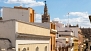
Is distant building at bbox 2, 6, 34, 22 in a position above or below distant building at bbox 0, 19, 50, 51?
above

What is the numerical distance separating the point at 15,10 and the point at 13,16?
2.01ft

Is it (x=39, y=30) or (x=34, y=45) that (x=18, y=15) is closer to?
(x=39, y=30)

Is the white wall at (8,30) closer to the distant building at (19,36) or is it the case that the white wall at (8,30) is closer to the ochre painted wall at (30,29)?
the distant building at (19,36)

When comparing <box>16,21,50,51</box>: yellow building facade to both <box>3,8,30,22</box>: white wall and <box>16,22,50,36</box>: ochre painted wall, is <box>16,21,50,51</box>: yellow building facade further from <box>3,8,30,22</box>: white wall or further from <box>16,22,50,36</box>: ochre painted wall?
<box>3,8,30,22</box>: white wall

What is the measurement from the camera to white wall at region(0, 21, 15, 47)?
50.5 ft

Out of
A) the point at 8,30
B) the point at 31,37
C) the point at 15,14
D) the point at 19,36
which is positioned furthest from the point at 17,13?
the point at 8,30

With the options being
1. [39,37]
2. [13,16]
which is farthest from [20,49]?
[13,16]

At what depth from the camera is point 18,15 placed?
26.1 m

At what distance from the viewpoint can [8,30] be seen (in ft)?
50.8

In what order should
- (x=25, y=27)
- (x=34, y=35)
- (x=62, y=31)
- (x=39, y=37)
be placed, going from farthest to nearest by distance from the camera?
1. (x=62, y=31)
2. (x=39, y=37)
3. (x=34, y=35)
4. (x=25, y=27)

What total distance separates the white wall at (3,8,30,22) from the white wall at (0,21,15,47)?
8981mm

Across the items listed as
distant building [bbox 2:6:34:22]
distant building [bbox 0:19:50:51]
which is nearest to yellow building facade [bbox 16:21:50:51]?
distant building [bbox 0:19:50:51]

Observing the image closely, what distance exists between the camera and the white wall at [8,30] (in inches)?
606

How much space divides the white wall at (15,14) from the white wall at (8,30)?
8.98 meters
